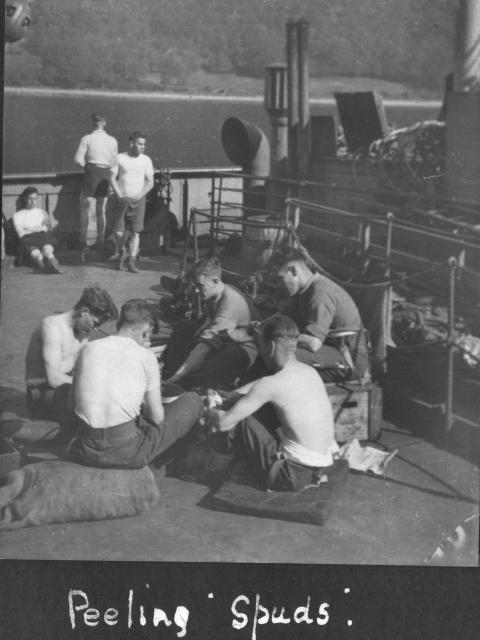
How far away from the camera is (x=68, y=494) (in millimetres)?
4934

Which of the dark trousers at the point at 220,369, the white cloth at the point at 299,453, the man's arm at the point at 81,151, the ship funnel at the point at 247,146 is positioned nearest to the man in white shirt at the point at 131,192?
the man's arm at the point at 81,151

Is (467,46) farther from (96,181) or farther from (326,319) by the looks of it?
(326,319)

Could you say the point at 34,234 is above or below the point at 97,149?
below

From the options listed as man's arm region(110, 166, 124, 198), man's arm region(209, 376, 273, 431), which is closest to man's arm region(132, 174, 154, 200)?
man's arm region(110, 166, 124, 198)

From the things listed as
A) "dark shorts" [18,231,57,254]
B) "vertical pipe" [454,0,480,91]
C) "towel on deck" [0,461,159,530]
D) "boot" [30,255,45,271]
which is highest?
"vertical pipe" [454,0,480,91]

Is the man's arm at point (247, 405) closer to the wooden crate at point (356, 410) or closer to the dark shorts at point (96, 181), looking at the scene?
the wooden crate at point (356, 410)

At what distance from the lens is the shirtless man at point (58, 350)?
18.2ft

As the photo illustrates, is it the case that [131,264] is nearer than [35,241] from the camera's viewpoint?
No

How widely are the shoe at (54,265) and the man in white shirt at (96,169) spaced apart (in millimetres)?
546

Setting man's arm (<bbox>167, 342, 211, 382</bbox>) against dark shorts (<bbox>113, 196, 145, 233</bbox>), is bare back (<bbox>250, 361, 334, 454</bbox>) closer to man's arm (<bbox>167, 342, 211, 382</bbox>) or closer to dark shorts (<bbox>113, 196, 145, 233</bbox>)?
man's arm (<bbox>167, 342, 211, 382</bbox>)

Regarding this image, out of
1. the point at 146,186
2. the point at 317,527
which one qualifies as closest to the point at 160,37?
the point at 146,186

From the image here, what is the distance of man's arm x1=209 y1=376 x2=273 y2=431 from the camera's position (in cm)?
513

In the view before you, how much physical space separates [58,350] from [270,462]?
1.69 meters

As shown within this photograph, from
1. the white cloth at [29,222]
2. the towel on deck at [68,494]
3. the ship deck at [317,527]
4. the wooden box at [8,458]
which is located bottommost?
the ship deck at [317,527]
